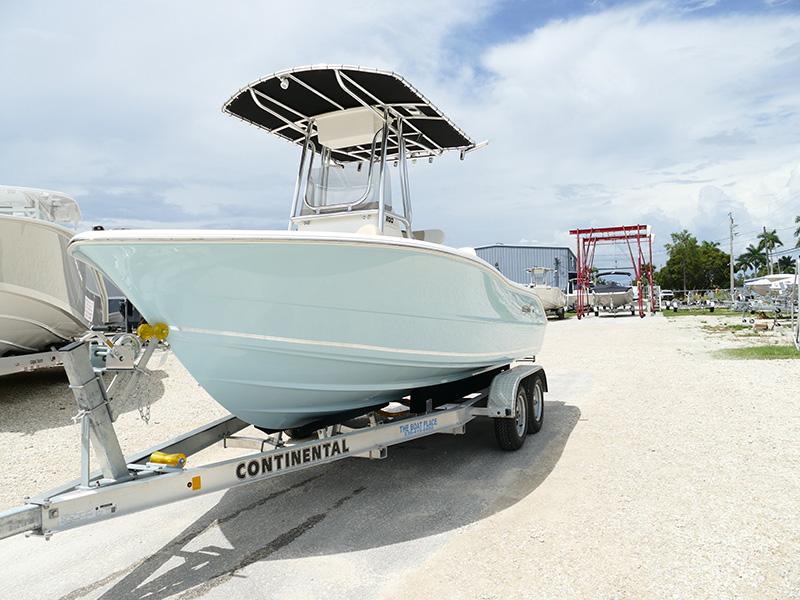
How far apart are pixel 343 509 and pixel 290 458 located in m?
0.67

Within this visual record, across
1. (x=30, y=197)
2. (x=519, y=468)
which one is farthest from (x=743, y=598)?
(x=30, y=197)

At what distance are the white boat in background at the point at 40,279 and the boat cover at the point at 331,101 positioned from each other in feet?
13.0

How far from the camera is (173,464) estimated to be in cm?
317

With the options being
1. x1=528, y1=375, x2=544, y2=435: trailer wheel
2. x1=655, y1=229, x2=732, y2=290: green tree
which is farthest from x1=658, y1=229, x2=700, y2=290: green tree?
x1=528, y1=375, x2=544, y2=435: trailer wheel

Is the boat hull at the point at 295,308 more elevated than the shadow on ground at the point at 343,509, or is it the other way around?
the boat hull at the point at 295,308

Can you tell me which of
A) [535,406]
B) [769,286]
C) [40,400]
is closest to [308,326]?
[535,406]

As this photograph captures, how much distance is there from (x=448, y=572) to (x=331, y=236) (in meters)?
1.91

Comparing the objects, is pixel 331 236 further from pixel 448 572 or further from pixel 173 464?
pixel 448 572

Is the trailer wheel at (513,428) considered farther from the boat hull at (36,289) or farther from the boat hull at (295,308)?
the boat hull at (36,289)

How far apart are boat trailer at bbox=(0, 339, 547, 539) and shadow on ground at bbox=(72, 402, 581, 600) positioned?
0.37m

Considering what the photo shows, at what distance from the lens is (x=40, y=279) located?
7570 mm

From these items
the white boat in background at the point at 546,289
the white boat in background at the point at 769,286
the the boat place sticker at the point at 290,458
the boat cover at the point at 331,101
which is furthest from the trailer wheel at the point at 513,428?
the white boat in background at the point at 769,286

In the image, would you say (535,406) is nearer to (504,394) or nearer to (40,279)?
(504,394)

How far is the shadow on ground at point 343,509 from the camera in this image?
309 centimetres
